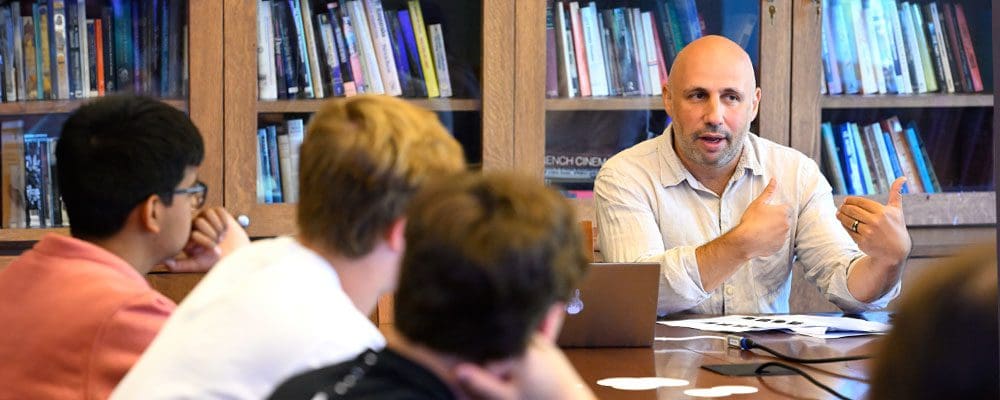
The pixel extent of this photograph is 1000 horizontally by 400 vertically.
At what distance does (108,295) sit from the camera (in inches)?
58.0

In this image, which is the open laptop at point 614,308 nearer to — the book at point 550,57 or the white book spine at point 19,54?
the book at point 550,57

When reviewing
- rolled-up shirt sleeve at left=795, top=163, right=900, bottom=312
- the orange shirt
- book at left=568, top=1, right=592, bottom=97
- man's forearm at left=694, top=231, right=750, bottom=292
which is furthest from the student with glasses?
book at left=568, top=1, right=592, bottom=97

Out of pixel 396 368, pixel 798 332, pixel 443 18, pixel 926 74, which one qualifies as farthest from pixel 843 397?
pixel 926 74

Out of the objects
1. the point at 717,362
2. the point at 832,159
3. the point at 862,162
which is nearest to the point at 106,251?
the point at 717,362

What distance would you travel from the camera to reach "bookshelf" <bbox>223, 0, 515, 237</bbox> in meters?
3.02

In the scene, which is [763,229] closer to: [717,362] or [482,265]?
[717,362]

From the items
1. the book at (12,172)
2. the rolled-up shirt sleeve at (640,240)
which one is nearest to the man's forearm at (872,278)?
the rolled-up shirt sleeve at (640,240)

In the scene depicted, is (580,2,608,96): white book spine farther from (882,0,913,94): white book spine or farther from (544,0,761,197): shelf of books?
(882,0,913,94): white book spine

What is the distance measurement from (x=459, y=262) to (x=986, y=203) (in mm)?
2848

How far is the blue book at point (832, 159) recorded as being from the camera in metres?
3.37

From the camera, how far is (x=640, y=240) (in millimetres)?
2752

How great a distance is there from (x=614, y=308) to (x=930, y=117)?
70.2 inches

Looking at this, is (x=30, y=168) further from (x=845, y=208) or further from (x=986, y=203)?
(x=986, y=203)

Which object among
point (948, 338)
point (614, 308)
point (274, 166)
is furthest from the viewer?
point (274, 166)
